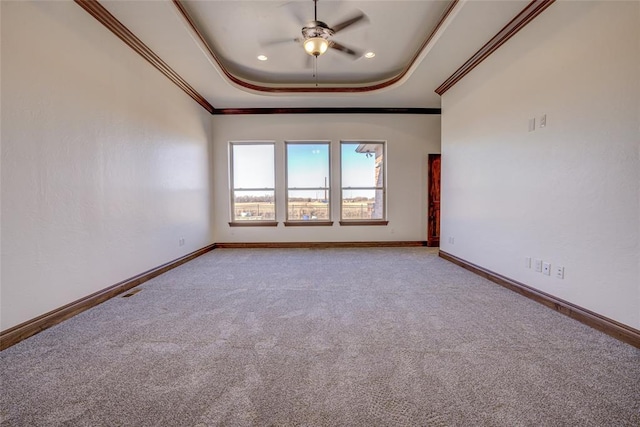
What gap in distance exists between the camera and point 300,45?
368cm

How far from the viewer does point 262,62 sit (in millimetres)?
4199

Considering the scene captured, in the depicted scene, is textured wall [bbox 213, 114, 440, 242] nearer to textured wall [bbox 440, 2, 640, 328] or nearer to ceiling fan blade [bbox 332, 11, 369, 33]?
textured wall [bbox 440, 2, 640, 328]

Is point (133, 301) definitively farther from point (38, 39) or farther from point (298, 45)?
point (298, 45)

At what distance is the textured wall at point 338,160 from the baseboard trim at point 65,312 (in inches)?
98.0

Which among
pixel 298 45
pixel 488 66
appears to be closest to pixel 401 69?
pixel 488 66

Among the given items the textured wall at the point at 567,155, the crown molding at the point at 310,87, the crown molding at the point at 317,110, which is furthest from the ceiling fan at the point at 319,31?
the crown molding at the point at 317,110

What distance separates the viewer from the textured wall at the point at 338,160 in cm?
564

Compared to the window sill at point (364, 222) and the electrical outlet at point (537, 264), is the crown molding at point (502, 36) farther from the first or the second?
the window sill at point (364, 222)

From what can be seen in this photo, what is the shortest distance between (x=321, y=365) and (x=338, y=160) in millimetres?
4622

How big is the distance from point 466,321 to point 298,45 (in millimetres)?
3909

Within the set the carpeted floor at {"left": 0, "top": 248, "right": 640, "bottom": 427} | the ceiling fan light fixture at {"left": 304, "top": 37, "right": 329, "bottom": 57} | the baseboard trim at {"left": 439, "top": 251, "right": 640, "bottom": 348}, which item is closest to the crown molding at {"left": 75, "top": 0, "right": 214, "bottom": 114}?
the ceiling fan light fixture at {"left": 304, "top": 37, "right": 329, "bottom": 57}

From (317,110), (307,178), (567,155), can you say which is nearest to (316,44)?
(317,110)

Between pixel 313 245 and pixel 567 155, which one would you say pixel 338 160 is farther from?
pixel 567 155

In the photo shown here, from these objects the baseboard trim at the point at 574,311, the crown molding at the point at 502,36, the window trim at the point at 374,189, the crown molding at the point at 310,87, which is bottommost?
the baseboard trim at the point at 574,311
